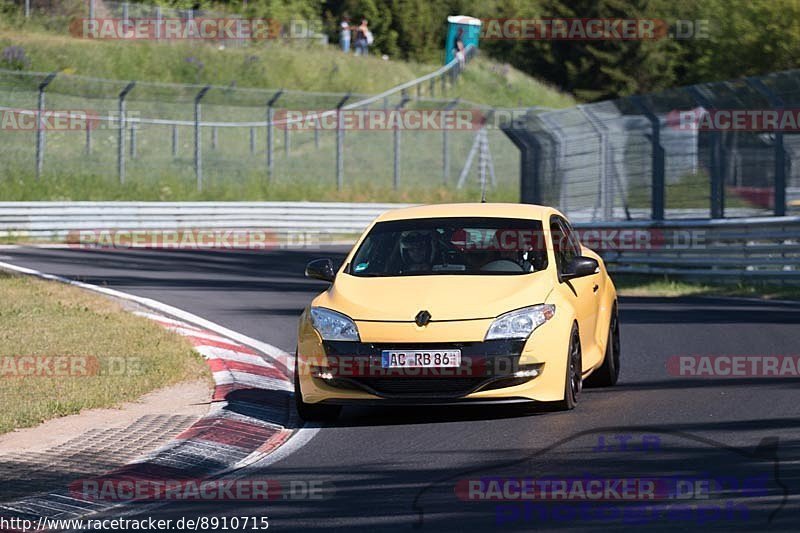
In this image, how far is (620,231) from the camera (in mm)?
25172

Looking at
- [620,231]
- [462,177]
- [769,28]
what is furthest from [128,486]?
[769,28]

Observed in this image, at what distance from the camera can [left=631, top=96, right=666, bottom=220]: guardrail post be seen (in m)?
24.2

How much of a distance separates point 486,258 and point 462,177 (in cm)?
3457

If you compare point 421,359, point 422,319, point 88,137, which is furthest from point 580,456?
point 88,137

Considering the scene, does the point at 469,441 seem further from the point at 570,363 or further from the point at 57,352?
the point at 57,352

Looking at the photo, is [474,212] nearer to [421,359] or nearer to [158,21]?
[421,359]

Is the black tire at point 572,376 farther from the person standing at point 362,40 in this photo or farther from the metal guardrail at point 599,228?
the person standing at point 362,40

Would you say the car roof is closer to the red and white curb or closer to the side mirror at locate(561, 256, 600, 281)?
the side mirror at locate(561, 256, 600, 281)

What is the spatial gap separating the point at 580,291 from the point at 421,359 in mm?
1780

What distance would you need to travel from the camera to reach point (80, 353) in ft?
42.0

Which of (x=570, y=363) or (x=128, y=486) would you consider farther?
(x=570, y=363)

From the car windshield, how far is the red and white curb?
50.2 inches

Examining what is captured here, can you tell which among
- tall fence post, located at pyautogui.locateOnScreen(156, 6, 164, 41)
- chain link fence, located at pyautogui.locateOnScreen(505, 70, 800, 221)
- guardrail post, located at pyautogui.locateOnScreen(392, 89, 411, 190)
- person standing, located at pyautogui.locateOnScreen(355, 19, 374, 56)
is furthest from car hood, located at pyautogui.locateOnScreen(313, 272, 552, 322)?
person standing, located at pyautogui.locateOnScreen(355, 19, 374, 56)

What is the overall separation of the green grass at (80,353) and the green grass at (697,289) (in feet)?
28.2
